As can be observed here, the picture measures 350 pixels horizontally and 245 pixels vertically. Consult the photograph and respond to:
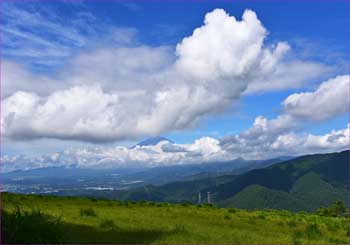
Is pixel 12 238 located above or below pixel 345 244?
above

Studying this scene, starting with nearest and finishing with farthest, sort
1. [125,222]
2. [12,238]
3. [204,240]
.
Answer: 1. [12,238]
2. [204,240]
3. [125,222]

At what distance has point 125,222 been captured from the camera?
75.7 feet

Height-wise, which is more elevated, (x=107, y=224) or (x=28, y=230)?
(x=28, y=230)

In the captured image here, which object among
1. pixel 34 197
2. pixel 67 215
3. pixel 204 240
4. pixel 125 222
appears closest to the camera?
pixel 204 240

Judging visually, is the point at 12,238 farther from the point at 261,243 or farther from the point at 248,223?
the point at 248,223

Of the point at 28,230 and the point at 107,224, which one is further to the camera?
the point at 107,224

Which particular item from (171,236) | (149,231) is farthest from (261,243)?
(149,231)

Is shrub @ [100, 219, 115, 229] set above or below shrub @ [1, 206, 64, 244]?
below

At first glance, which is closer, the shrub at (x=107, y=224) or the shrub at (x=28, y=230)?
the shrub at (x=28, y=230)

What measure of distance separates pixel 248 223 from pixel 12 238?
18.0m

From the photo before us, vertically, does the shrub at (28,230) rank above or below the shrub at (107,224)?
above

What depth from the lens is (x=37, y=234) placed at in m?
13.6

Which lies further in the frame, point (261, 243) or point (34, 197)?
point (34, 197)

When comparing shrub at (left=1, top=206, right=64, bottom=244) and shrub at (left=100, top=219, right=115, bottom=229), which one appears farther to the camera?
shrub at (left=100, top=219, right=115, bottom=229)
